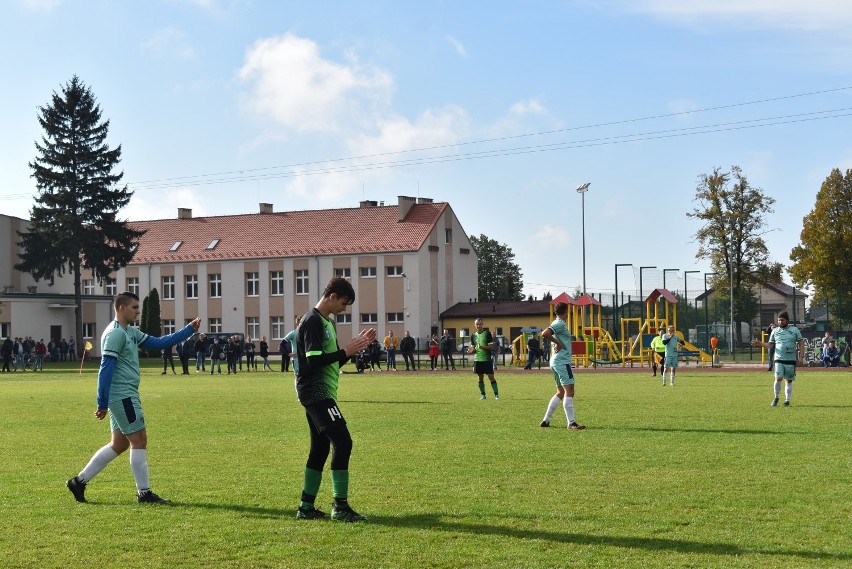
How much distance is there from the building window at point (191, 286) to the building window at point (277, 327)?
725cm

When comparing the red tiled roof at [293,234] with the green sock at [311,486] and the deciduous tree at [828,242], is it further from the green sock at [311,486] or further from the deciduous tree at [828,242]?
the green sock at [311,486]

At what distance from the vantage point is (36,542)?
360 inches

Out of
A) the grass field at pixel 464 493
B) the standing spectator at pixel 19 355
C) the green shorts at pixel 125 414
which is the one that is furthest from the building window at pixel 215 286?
the green shorts at pixel 125 414

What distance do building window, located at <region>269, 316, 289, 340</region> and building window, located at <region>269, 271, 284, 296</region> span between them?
1.94 metres

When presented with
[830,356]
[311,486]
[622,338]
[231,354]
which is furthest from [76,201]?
[311,486]

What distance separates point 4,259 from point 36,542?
83343 millimetres

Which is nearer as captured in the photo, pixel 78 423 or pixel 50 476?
pixel 50 476

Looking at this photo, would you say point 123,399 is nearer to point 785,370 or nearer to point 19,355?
point 785,370

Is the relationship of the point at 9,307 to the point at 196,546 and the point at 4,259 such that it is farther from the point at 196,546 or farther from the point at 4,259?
the point at 196,546

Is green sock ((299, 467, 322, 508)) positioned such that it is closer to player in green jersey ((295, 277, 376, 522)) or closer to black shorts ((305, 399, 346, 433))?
player in green jersey ((295, 277, 376, 522))

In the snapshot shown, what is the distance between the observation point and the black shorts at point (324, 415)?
32.6 ft

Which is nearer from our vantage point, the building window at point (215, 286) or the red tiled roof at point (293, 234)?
the red tiled roof at point (293, 234)

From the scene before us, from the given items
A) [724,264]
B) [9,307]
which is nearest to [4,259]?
[9,307]

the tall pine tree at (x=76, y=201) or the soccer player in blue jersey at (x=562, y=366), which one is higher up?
the tall pine tree at (x=76, y=201)
